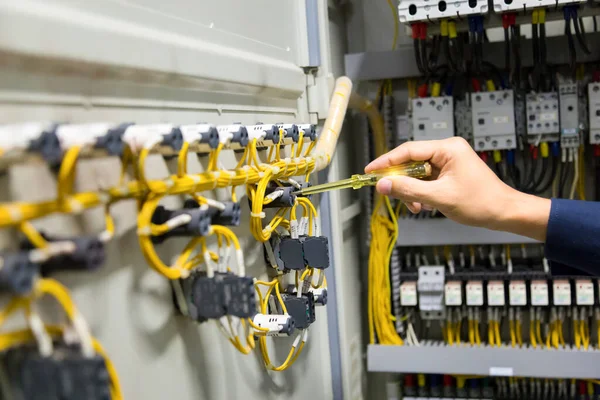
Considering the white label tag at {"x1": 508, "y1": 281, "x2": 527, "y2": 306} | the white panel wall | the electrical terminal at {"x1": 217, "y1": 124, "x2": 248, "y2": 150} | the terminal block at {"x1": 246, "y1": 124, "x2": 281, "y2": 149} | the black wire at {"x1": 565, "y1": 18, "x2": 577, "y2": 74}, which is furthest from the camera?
the white label tag at {"x1": 508, "y1": 281, "x2": 527, "y2": 306}

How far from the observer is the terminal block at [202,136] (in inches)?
31.4

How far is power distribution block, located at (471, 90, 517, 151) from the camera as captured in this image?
1.74 metres

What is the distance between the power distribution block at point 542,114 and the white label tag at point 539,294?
0.43 m

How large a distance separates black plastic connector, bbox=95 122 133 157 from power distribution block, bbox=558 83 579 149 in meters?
1.41

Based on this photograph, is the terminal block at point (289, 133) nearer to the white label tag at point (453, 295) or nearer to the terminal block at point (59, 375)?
the terminal block at point (59, 375)

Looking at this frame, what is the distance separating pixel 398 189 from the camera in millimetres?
1112

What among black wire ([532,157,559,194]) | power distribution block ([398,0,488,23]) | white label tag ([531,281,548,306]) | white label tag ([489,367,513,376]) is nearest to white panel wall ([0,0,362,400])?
power distribution block ([398,0,488,23])

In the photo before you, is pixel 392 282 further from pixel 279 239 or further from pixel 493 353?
pixel 279 239

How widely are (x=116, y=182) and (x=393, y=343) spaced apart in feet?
4.53

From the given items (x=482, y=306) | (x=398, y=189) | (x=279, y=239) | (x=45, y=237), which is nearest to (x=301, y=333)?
(x=279, y=239)

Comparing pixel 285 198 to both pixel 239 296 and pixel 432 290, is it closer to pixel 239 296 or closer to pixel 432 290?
pixel 239 296

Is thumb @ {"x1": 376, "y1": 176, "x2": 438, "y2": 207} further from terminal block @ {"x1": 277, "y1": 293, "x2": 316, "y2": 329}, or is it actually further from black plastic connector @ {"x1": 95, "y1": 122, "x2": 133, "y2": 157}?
black plastic connector @ {"x1": 95, "y1": 122, "x2": 133, "y2": 157}

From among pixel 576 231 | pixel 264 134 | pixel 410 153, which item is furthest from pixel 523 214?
pixel 264 134

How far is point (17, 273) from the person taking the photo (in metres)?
0.53
